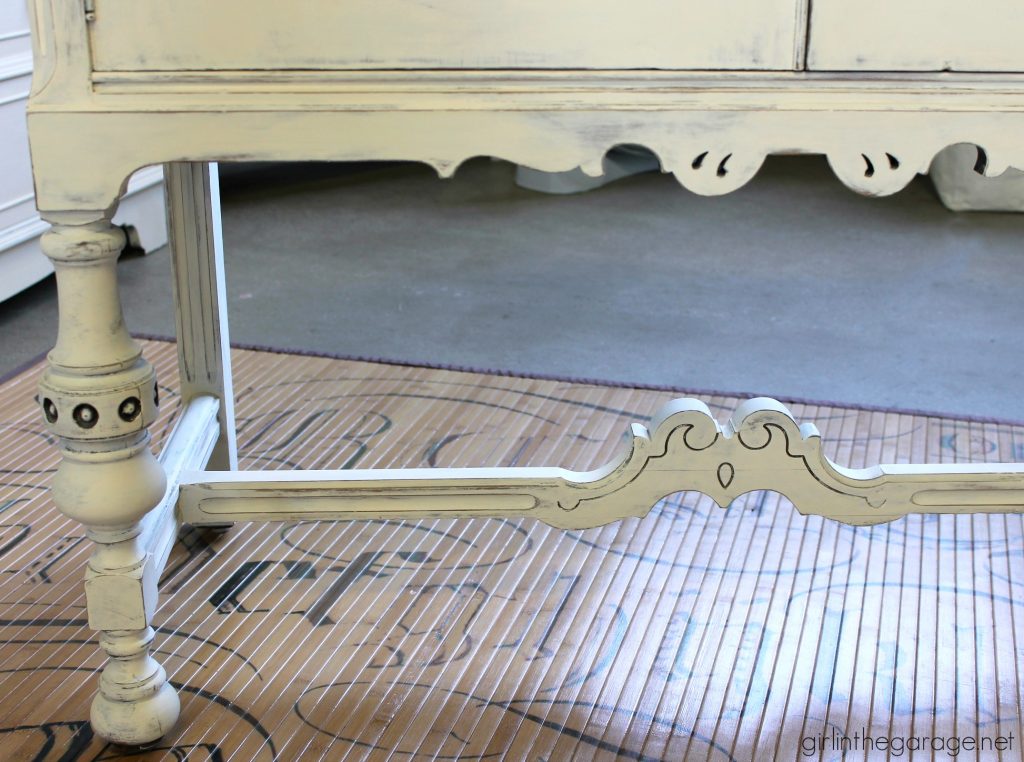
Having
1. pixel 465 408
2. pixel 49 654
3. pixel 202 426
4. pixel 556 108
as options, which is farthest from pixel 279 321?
pixel 556 108

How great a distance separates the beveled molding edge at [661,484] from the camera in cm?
103

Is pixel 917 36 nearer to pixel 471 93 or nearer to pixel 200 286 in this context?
pixel 471 93

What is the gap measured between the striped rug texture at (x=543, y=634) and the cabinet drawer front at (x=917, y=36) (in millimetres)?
574

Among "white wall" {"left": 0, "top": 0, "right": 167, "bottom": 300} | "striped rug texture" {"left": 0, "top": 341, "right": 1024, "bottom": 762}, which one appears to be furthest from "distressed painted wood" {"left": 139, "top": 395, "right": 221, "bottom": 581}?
"white wall" {"left": 0, "top": 0, "right": 167, "bottom": 300}

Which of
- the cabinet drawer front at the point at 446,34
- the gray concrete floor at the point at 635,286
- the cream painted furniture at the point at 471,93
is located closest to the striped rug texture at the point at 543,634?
the cream painted furniture at the point at 471,93

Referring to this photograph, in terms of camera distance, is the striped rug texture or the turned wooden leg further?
the striped rug texture

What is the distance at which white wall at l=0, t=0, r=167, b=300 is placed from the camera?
6.86 ft

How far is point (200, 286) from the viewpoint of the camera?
1284 mm

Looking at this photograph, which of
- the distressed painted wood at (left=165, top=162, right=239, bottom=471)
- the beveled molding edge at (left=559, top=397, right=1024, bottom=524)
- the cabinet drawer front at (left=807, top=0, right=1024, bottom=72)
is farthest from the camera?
the distressed painted wood at (left=165, top=162, right=239, bottom=471)

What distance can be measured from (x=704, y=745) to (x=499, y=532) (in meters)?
0.43

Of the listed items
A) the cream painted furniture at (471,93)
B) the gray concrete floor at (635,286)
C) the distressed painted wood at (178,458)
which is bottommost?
the gray concrete floor at (635,286)

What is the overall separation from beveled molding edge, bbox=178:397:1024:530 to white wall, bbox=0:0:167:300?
1.23 metres

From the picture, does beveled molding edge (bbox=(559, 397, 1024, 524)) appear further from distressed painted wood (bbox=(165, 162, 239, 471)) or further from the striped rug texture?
distressed painted wood (bbox=(165, 162, 239, 471))

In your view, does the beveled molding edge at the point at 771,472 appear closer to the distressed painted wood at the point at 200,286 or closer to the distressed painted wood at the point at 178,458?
the distressed painted wood at the point at 178,458
